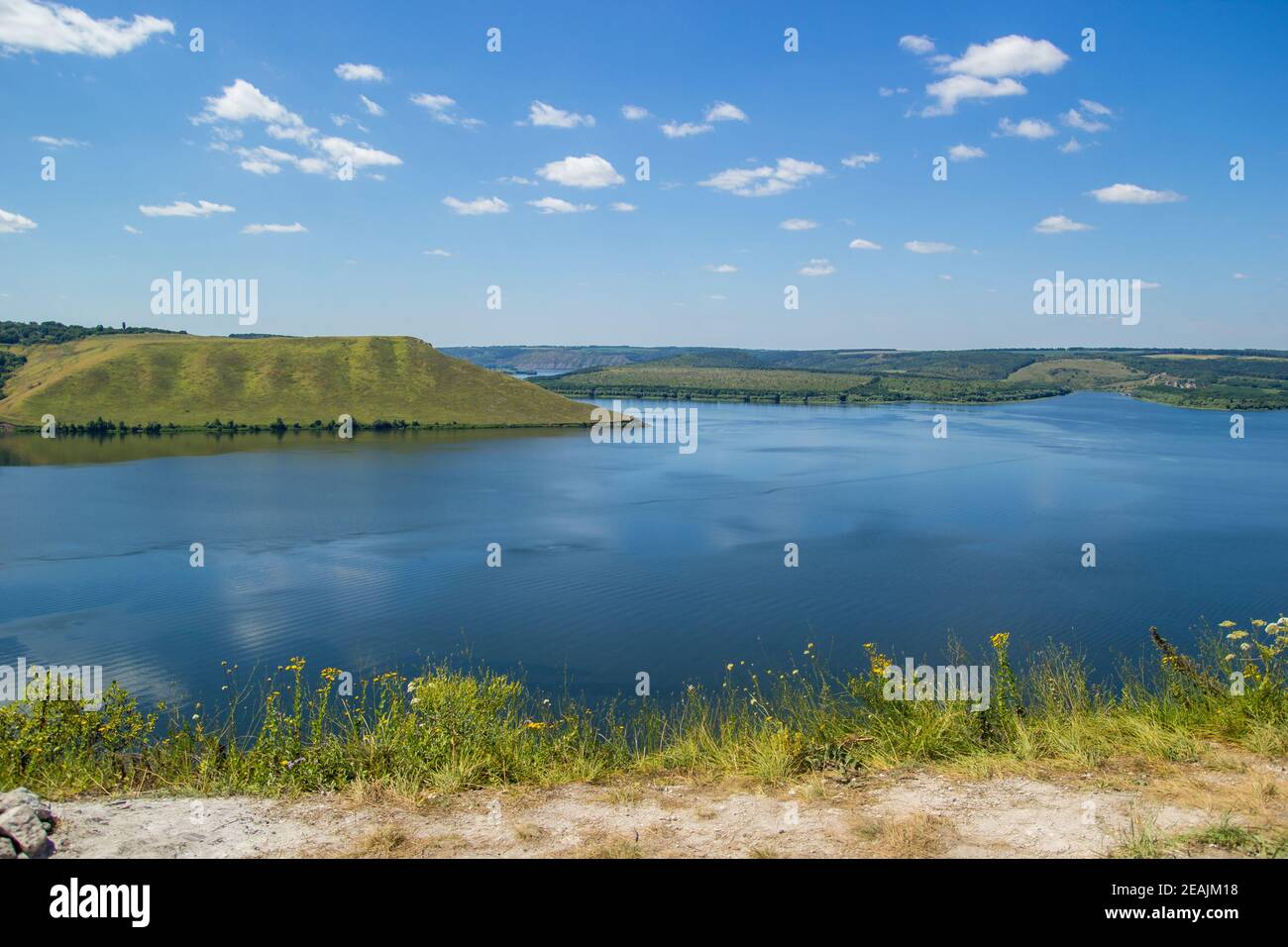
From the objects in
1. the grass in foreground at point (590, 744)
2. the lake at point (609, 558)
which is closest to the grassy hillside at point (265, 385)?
the lake at point (609, 558)

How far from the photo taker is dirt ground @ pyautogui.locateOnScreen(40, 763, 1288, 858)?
5.32 metres

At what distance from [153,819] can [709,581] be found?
23055 millimetres

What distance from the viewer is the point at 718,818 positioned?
5.89 m

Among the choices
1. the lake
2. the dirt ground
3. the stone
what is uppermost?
the stone

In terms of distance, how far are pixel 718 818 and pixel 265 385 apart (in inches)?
3971

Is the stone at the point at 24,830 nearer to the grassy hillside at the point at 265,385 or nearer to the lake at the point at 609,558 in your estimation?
the lake at the point at 609,558

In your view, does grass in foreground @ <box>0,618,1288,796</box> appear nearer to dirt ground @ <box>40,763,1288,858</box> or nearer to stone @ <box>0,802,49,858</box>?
dirt ground @ <box>40,763,1288,858</box>

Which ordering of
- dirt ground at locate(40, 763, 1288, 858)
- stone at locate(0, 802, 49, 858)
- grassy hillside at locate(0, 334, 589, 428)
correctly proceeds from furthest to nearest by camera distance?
grassy hillside at locate(0, 334, 589, 428)
dirt ground at locate(40, 763, 1288, 858)
stone at locate(0, 802, 49, 858)

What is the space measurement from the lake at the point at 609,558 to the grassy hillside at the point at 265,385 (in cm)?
1986

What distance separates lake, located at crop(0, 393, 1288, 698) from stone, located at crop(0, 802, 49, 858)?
12211mm

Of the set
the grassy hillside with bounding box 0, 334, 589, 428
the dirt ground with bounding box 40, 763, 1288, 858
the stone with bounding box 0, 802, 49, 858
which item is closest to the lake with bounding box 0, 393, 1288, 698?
the dirt ground with bounding box 40, 763, 1288, 858
